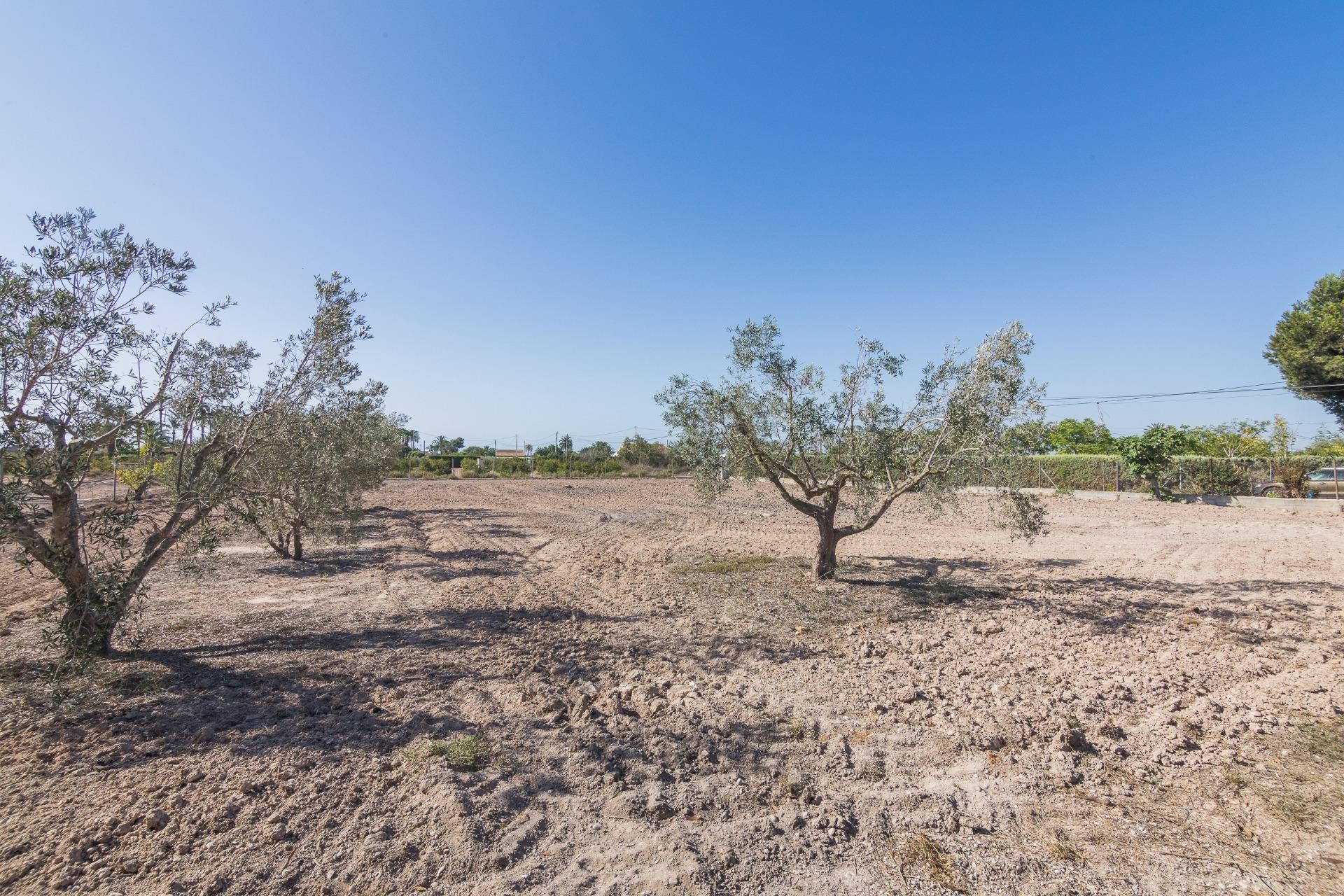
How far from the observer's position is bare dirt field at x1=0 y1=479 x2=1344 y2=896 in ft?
→ 12.0

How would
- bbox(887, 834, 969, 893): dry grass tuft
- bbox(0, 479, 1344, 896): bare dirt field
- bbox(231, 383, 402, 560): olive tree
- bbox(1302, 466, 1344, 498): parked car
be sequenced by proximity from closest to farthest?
1. bbox(887, 834, 969, 893): dry grass tuft
2. bbox(0, 479, 1344, 896): bare dirt field
3. bbox(231, 383, 402, 560): olive tree
4. bbox(1302, 466, 1344, 498): parked car

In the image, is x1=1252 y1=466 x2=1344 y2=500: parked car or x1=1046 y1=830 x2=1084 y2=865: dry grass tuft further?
x1=1252 y1=466 x2=1344 y2=500: parked car

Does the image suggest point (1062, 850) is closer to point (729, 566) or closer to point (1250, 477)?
point (729, 566)

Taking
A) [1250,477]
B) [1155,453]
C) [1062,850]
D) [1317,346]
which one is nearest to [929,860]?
[1062,850]

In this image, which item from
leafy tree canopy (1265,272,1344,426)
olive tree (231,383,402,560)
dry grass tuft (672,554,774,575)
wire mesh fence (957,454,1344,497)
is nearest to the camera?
olive tree (231,383,402,560)

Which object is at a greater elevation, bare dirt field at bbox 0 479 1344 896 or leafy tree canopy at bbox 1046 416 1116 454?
leafy tree canopy at bbox 1046 416 1116 454

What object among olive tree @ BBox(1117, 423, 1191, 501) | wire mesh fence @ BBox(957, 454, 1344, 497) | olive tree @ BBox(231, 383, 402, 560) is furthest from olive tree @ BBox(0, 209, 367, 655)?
olive tree @ BBox(1117, 423, 1191, 501)

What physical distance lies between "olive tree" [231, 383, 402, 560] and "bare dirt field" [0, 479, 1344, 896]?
1704 mm

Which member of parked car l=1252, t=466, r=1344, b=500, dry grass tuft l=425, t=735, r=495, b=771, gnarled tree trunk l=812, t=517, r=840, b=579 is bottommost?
dry grass tuft l=425, t=735, r=495, b=771

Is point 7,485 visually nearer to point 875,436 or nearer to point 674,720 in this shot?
point 674,720

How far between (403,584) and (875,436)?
8.55 metres

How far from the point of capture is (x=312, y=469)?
11.2 m

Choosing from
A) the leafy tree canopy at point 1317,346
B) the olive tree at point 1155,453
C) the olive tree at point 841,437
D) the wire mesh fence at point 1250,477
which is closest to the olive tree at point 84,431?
the olive tree at point 841,437

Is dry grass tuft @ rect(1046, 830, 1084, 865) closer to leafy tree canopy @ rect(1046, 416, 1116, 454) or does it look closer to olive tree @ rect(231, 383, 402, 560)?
olive tree @ rect(231, 383, 402, 560)
